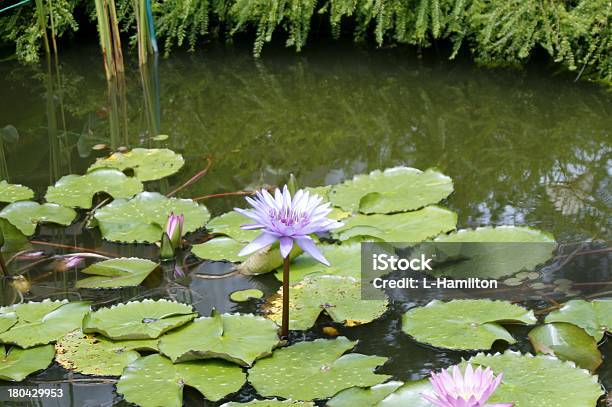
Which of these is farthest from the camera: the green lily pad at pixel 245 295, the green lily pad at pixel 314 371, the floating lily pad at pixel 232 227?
the floating lily pad at pixel 232 227

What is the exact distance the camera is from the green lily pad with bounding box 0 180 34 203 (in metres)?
2.57

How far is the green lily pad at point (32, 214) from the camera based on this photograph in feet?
7.73

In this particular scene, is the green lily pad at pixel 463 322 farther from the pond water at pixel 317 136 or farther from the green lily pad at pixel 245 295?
the green lily pad at pixel 245 295

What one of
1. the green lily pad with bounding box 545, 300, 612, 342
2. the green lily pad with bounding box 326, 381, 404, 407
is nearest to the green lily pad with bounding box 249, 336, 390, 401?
the green lily pad with bounding box 326, 381, 404, 407

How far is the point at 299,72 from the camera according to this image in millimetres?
4031

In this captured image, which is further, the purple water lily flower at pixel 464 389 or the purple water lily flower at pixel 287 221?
the purple water lily flower at pixel 287 221

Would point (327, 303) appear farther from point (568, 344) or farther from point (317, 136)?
point (317, 136)

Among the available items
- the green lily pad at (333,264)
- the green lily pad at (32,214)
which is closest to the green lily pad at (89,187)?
the green lily pad at (32,214)

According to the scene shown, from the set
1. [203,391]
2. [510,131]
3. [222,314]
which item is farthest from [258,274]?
[510,131]

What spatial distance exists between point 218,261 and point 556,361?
0.97 meters

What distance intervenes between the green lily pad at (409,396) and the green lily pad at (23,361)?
749 millimetres

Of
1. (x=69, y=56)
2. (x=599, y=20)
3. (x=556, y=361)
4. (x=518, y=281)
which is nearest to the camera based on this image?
(x=556, y=361)

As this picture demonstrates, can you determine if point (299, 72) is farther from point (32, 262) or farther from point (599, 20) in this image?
point (32, 262)

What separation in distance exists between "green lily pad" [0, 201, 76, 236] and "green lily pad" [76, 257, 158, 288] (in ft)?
1.06
